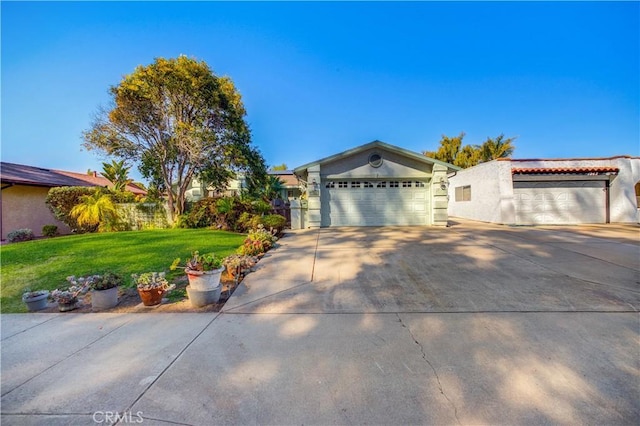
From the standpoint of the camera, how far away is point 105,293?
3.94m

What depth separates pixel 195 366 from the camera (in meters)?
2.46

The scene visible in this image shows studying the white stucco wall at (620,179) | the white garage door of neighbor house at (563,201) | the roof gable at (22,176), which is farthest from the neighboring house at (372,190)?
the roof gable at (22,176)

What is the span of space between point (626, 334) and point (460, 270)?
247 cm

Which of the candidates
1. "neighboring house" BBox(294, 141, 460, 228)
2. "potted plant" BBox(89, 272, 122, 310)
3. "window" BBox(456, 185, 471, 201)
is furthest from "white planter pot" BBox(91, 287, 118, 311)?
"window" BBox(456, 185, 471, 201)

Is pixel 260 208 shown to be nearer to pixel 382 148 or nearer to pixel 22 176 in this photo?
pixel 382 148

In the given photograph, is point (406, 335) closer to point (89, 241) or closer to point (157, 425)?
point (157, 425)

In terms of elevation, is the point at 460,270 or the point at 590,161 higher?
the point at 590,161

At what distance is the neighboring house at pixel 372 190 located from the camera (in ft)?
40.4

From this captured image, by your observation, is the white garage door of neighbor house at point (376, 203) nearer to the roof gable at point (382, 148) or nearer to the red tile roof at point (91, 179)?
the roof gable at point (382, 148)

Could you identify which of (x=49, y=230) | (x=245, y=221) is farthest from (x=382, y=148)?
(x=49, y=230)

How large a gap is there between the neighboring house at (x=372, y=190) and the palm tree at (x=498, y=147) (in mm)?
19779

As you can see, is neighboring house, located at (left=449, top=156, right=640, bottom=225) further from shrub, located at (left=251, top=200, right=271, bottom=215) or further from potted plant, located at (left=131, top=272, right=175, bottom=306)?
potted plant, located at (left=131, top=272, right=175, bottom=306)

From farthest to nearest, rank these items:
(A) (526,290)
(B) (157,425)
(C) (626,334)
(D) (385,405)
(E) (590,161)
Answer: (E) (590,161) → (A) (526,290) → (C) (626,334) → (D) (385,405) → (B) (157,425)

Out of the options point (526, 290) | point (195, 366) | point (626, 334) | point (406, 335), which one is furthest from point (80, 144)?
point (626, 334)
